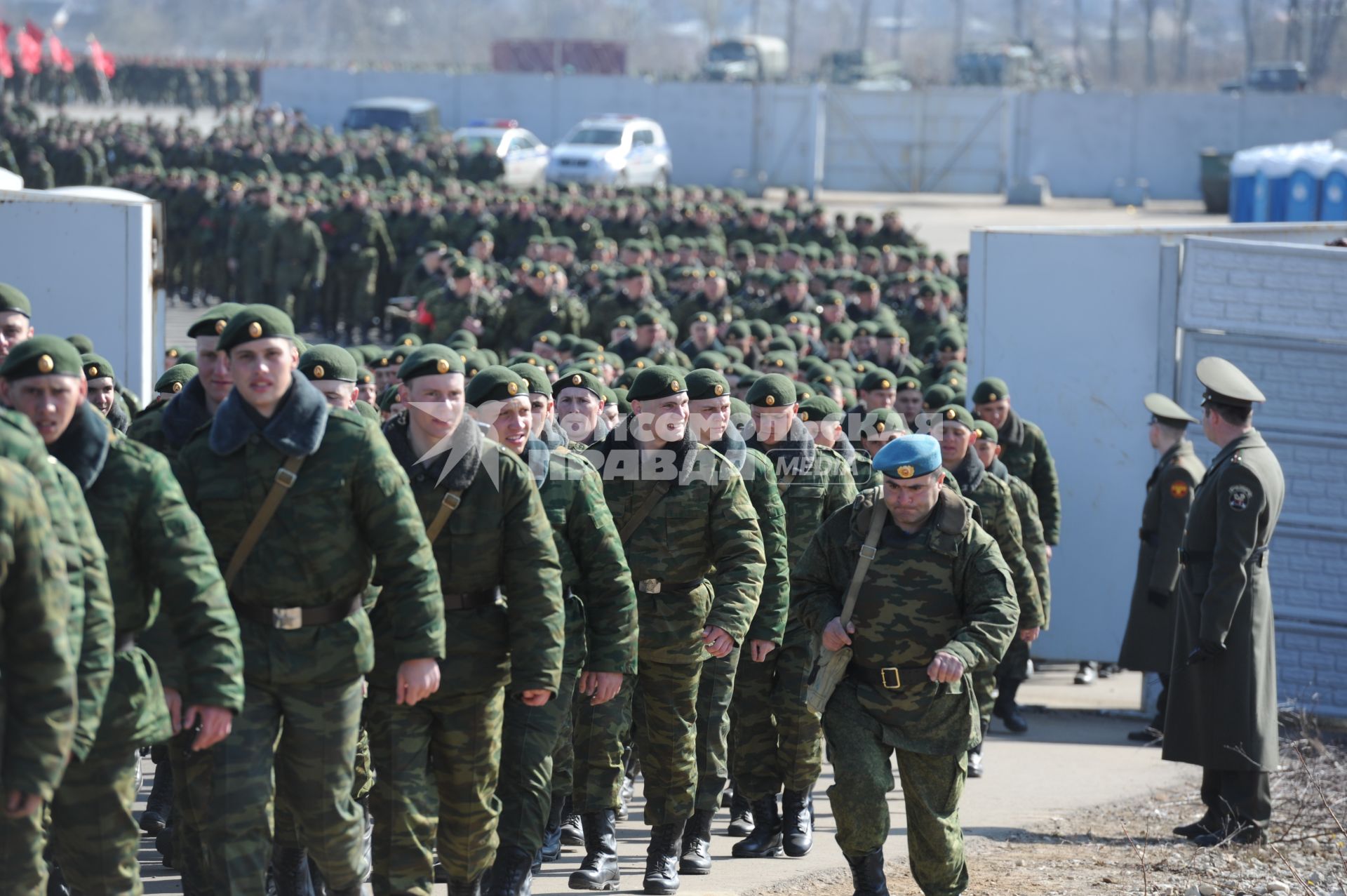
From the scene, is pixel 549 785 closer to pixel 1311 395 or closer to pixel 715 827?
pixel 715 827

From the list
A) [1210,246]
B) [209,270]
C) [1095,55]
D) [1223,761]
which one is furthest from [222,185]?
[1095,55]

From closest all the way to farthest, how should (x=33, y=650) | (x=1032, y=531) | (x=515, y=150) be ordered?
1. (x=33, y=650)
2. (x=1032, y=531)
3. (x=515, y=150)

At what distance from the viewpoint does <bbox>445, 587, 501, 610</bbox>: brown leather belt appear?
573 centimetres

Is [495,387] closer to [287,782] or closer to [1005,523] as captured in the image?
[287,782]

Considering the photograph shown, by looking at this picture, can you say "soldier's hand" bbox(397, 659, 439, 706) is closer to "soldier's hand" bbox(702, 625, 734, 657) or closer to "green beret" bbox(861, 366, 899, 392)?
"soldier's hand" bbox(702, 625, 734, 657)

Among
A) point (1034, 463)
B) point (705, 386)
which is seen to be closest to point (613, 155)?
point (1034, 463)

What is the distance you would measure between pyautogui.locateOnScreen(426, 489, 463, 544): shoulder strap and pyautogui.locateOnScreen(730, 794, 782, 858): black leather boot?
7.83 feet

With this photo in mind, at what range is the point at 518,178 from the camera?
3984 cm

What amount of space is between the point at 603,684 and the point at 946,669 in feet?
3.67

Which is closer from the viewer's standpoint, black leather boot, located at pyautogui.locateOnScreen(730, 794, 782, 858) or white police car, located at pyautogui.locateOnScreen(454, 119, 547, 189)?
black leather boot, located at pyautogui.locateOnScreen(730, 794, 782, 858)

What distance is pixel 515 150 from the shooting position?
40.6 meters

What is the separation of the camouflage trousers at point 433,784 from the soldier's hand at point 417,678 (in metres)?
0.32

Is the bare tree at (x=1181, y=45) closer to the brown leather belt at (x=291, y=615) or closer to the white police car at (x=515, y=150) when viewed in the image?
the white police car at (x=515, y=150)

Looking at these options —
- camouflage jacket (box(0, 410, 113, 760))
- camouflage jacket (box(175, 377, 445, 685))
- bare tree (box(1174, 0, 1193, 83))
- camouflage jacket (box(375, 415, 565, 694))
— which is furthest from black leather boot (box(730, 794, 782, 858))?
bare tree (box(1174, 0, 1193, 83))
